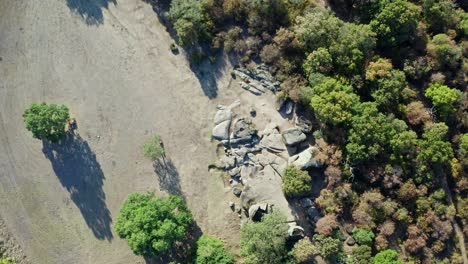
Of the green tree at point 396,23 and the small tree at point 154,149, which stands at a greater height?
the green tree at point 396,23

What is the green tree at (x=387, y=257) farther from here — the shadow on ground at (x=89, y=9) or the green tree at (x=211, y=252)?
the shadow on ground at (x=89, y=9)

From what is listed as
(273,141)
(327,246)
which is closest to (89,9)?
(273,141)

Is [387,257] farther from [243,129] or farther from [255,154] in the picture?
[243,129]

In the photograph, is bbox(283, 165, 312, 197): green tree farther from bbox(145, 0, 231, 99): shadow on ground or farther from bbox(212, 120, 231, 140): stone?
bbox(145, 0, 231, 99): shadow on ground

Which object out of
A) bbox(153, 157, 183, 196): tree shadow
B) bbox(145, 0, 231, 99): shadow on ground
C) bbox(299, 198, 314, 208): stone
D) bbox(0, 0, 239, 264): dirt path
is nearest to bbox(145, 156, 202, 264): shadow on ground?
bbox(153, 157, 183, 196): tree shadow

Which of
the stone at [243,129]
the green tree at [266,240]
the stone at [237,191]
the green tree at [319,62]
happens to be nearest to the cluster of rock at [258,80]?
the stone at [243,129]

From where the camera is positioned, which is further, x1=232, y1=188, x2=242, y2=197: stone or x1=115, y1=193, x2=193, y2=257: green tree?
x1=232, y1=188, x2=242, y2=197: stone
